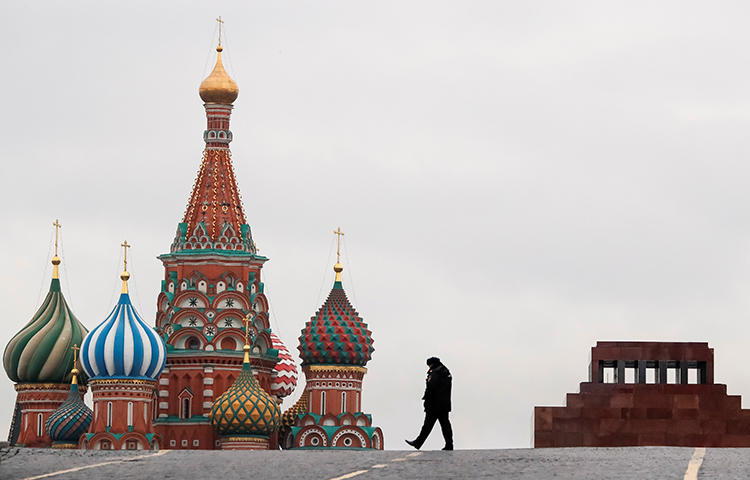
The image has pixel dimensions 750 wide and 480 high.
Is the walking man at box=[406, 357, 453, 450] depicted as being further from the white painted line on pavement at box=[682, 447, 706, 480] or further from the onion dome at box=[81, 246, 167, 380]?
the onion dome at box=[81, 246, 167, 380]

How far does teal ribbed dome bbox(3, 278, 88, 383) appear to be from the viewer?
105000 millimetres

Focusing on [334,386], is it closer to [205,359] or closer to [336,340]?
[336,340]

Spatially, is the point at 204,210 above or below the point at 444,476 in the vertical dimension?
above

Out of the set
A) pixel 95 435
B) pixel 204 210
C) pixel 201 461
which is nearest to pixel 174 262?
pixel 204 210

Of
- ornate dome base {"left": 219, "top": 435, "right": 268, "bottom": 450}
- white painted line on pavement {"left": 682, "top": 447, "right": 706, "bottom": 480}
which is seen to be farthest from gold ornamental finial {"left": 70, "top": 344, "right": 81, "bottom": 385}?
white painted line on pavement {"left": 682, "top": 447, "right": 706, "bottom": 480}

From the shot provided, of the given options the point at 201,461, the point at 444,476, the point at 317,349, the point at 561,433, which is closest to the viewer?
the point at 444,476

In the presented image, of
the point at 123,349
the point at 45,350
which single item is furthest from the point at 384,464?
the point at 45,350

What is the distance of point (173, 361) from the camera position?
102m

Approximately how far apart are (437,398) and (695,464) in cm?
594

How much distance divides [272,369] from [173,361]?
18.4 ft

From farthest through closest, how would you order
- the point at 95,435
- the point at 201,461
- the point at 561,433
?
the point at 95,435
the point at 561,433
the point at 201,461

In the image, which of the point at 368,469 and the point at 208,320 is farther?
the point at 208,320

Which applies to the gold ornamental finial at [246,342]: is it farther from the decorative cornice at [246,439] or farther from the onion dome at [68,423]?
the onion dome at [68,423]

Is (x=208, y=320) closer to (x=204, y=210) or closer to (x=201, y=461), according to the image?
(x=204, y=210)
